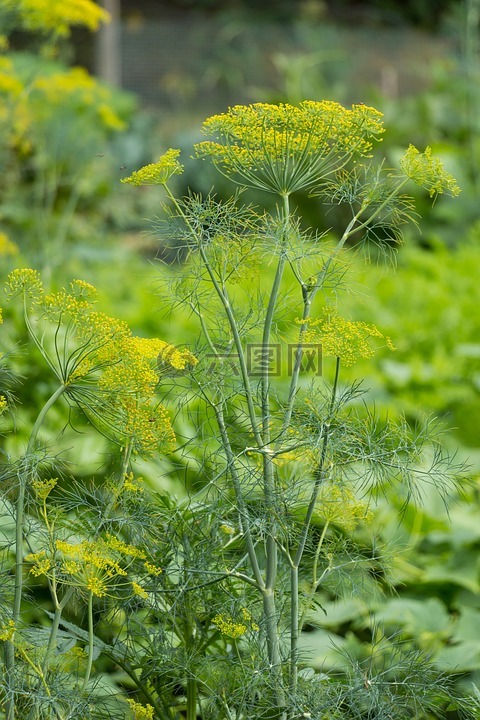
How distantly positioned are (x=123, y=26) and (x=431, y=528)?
746 cm

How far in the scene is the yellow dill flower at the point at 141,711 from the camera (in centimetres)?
119

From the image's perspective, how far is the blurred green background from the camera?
249 cm

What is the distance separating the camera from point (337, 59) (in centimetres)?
922

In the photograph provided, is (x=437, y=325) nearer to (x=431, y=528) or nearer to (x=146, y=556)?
(x=431, y=528)

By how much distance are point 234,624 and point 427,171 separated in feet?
1.99

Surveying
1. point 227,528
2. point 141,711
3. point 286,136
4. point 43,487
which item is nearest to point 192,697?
point 141,711

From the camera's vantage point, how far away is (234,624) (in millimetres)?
1206

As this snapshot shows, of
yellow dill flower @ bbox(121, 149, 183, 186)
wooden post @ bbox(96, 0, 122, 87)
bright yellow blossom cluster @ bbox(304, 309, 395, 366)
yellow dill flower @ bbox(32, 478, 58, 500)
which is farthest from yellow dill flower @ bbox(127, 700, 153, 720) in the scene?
wooden post @ bbox(96, 0, 122, 87)

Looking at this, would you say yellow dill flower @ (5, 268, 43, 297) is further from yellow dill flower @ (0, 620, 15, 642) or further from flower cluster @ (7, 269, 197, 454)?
yellow dill flower @ (0, 620, 15, 642)

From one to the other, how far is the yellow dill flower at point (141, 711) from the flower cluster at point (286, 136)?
0.65 m

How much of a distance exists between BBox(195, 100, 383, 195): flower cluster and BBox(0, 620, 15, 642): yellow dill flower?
59cm

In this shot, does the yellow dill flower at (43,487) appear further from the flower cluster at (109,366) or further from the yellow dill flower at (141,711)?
the yellow dill flower at (141,711)

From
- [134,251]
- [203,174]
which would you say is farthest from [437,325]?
[203,174]

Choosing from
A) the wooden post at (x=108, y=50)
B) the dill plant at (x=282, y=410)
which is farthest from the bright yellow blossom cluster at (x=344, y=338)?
the wooden post at (x=108, y=50)
